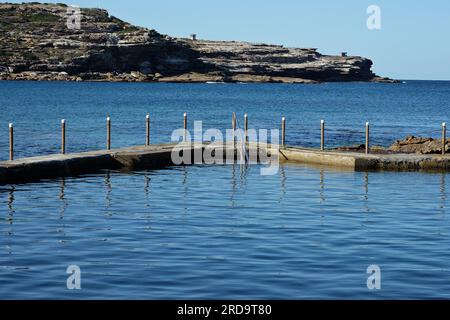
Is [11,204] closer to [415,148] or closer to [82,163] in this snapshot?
[82,163]

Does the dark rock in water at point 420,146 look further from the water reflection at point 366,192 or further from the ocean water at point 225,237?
the ocean water at point 225,237

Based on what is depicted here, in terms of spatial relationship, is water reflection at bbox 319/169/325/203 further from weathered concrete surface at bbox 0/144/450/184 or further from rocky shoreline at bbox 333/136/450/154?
rocky shoreline at bbox 333/136/450/154

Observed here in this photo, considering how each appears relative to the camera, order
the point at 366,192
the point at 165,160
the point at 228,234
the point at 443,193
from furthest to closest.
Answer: the point at 165,160, the point at 443,193, the point at 366,192, the point at 228,234

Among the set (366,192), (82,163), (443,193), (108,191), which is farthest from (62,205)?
(443,193)

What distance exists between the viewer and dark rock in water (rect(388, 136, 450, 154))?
42041 millimetres

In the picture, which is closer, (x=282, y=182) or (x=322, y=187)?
(x=322, y=187)

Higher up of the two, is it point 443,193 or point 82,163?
point 82,163

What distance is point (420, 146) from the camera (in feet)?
145

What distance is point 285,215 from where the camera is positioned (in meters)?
24.9

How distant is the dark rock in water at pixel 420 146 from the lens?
42041 millimetres

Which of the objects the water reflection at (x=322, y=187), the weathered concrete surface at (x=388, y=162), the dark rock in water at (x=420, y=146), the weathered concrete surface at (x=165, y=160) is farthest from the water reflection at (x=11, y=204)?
the dark rock in water at (x=420, y=146)

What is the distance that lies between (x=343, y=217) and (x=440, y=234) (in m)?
3.24
